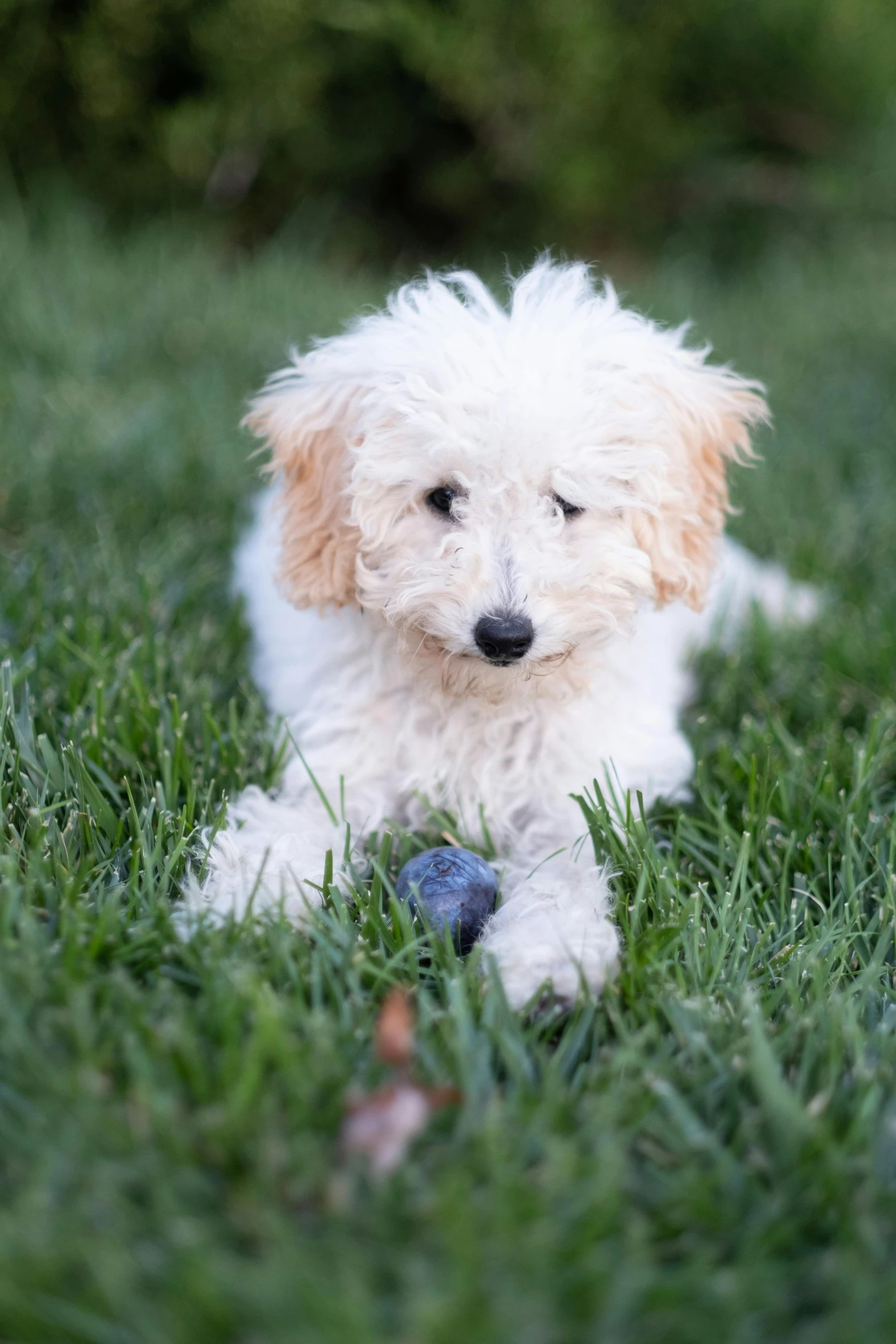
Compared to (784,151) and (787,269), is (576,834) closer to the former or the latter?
(787,269)


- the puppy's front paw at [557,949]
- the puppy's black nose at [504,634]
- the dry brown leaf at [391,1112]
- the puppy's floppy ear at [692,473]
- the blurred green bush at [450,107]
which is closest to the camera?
the dry brown leaf at [391,1112]

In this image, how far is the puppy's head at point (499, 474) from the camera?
2361mm

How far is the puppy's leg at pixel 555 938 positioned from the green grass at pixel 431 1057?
0.06m

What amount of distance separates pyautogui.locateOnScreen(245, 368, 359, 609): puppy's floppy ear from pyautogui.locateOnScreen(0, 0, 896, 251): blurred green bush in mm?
4875

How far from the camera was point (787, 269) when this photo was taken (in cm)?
877

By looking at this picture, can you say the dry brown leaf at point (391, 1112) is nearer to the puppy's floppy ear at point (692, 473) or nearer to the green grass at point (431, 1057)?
the green grass at point (431, 1057)

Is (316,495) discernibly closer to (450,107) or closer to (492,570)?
(492,570)

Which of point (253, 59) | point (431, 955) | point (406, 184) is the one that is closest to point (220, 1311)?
point (431, 955)

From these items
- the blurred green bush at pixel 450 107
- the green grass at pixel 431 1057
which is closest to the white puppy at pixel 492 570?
the green grass at pixel 431 1057

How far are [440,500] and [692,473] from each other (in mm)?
704

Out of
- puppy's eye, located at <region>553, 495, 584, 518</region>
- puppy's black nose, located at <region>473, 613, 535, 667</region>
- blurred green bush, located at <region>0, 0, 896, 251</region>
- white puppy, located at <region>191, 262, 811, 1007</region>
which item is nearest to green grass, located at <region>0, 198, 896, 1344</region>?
white puppy, located at <region>191, 262, 811, 1007</region>

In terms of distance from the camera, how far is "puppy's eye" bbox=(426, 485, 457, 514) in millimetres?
2502

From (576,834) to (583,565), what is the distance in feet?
2.09

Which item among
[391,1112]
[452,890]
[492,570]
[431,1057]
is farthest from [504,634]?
[391,1112]
